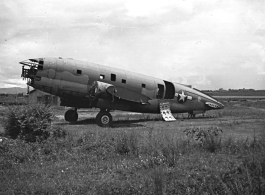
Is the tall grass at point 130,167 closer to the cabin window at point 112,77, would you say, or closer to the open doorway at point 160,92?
the cabin window at point 112,77

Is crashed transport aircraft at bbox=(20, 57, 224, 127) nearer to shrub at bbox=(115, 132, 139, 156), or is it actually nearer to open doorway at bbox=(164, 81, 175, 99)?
open doorway at bbox=(164, 81, 175, 99)

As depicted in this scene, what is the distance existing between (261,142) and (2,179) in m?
8.02

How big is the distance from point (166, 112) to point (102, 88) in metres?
7.13

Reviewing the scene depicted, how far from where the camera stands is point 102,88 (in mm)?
17875

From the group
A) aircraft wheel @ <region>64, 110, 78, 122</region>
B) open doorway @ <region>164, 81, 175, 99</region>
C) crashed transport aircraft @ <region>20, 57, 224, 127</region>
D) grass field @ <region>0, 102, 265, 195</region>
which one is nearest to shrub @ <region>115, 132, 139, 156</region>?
grass field @ <region>0, 102, 265, 195</region>

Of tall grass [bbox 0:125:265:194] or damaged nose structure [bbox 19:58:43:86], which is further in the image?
damaged nose structure [bbox 19:58:43:86]

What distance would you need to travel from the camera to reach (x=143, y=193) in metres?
5.71

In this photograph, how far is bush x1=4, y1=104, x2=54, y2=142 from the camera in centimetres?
1064

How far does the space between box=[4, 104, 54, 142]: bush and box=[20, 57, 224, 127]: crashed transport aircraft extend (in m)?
6.14

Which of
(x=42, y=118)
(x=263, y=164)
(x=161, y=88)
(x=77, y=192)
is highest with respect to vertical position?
(x=161, y=88)

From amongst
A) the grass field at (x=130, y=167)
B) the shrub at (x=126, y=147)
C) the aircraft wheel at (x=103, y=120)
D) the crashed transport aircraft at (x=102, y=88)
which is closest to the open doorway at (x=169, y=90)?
the crashed transport aircraft at (x=102, y=88)

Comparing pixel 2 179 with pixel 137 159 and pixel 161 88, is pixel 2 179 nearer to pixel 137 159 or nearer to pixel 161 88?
pixel 137 159

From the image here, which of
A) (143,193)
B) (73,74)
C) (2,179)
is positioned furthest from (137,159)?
(73,74)

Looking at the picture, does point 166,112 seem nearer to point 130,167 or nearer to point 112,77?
point 112,77
